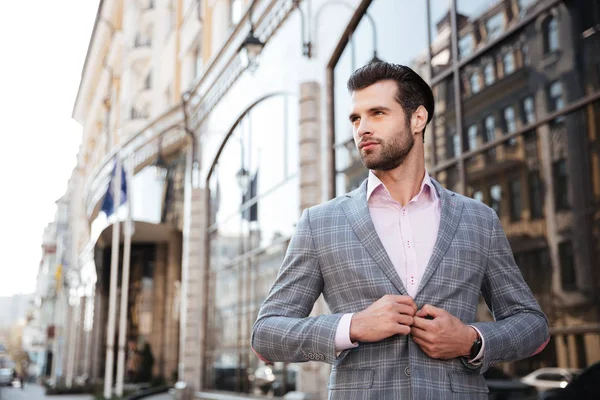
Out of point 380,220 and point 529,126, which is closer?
point 380,220

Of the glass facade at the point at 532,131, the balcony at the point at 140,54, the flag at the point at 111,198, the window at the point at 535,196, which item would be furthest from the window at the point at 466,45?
the balcony at the point at 140,54

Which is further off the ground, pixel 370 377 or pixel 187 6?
pixel 187 6

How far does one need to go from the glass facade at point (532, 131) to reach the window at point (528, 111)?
10 millimetres

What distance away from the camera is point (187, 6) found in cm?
2447

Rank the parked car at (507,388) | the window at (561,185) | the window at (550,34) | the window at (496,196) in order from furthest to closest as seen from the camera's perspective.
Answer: the window at (496,196)
the window at (550,34)
the parked car at (507,388)
the window at (561,185)

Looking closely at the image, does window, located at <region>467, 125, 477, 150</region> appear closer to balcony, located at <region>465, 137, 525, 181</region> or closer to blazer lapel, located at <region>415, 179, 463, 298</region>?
balcony, located at <region>465, 137, 525, 181</region>

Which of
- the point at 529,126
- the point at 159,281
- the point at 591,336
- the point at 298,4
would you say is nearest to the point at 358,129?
the point at 591,336

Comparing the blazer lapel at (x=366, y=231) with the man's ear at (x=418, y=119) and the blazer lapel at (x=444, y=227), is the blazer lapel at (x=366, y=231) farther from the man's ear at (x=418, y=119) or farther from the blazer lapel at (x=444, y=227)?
the man's ear at (x=418, y=119)

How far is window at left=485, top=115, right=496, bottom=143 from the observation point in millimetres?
7969

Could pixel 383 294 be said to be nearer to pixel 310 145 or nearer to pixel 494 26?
pixel 494 26

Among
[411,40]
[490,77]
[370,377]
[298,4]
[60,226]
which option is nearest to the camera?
[370,377]

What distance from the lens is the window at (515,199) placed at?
7.33 metres

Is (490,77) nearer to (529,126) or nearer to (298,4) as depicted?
(529,126)

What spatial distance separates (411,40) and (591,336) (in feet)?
16.2
